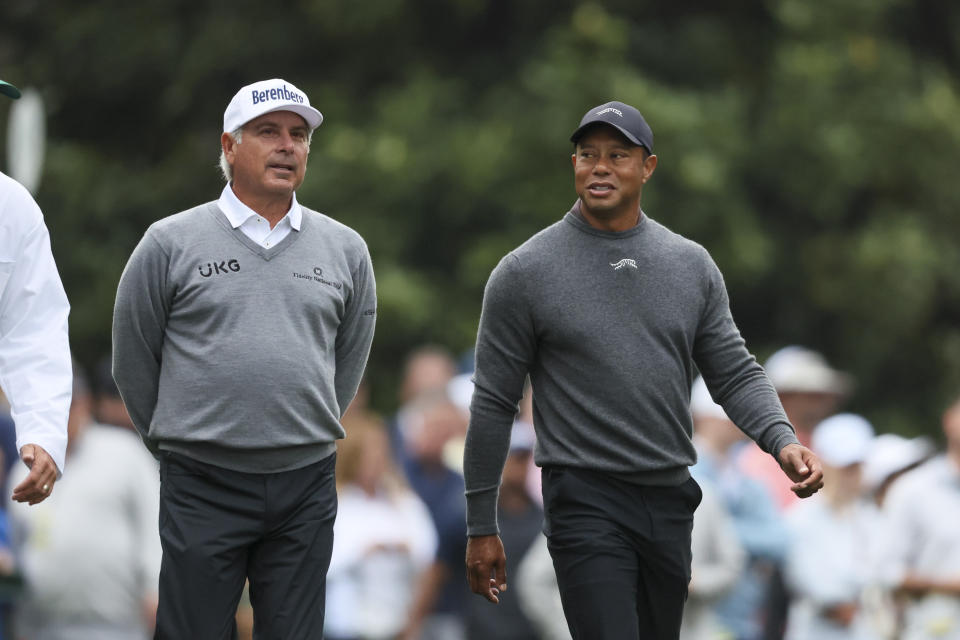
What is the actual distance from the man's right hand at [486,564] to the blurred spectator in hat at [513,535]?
125 inches

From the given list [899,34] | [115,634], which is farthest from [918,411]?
Answer: [115,634]

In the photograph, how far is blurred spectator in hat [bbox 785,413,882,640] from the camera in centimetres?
1155

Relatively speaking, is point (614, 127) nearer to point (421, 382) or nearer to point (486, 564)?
point (486, 564)

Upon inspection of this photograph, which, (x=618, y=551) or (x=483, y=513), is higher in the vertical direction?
(x=483, y=513)

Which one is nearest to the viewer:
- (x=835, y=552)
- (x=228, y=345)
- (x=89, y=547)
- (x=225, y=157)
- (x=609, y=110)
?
(x=228, y=345)

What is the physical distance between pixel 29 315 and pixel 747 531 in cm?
600

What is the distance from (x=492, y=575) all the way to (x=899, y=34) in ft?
59.3

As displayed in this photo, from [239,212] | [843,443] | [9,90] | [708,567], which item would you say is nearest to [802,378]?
[843,443]

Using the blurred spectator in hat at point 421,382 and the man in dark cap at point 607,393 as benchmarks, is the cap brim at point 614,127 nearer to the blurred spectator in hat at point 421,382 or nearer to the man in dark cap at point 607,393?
the man in dark cap at point 607,393

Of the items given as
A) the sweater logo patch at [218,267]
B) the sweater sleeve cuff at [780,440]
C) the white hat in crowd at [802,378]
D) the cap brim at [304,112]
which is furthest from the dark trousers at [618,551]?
the white hat in crowd at [802,378]

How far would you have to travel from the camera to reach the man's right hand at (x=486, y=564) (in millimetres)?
7621

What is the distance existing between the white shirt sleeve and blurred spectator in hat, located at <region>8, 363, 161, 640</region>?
389 centimetres

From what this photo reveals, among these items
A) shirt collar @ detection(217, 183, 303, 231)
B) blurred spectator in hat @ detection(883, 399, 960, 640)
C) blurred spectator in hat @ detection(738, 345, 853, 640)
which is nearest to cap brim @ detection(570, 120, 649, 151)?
shirt collar @ detection(217, 183, 303, 231)

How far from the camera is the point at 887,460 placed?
1270 cm
